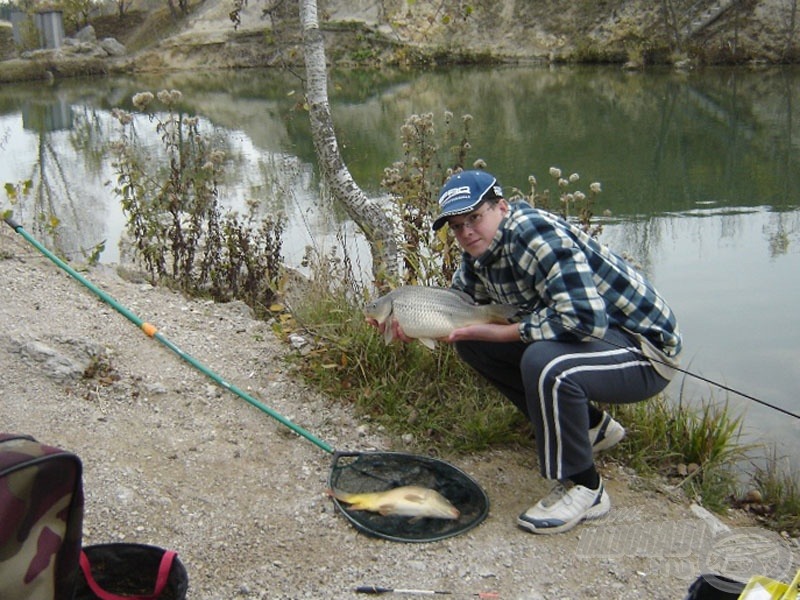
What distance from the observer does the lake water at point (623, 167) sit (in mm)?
7301

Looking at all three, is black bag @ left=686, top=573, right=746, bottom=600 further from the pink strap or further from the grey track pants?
the pink strap

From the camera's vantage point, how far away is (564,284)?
3428 mm

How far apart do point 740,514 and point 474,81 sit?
24260 millimetres

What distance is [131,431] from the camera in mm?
4215

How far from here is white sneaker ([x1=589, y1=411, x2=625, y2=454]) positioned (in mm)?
4102

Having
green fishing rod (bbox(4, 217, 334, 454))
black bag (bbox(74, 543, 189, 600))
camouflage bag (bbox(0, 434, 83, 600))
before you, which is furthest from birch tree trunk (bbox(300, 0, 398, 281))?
camouflage bag (bbox(0, 434, 83, 600))

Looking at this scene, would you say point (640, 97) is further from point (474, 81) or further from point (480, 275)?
point (480, 275)

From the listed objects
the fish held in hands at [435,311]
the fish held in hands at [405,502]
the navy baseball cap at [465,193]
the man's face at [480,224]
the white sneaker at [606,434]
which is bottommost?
the fish held in hands at [405,502]

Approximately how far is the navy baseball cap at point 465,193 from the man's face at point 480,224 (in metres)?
0.04

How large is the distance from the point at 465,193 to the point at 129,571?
6.26ft

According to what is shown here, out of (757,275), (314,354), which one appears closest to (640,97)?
(757,275)

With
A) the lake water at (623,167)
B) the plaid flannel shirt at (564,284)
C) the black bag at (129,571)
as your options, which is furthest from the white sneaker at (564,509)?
the lake water at (623,167)

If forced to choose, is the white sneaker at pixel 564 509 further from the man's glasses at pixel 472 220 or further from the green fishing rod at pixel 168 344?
the man's glasses at pixel 472 220

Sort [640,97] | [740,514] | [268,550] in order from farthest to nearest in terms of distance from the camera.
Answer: [640,97] < [740,514] < [268,550]
